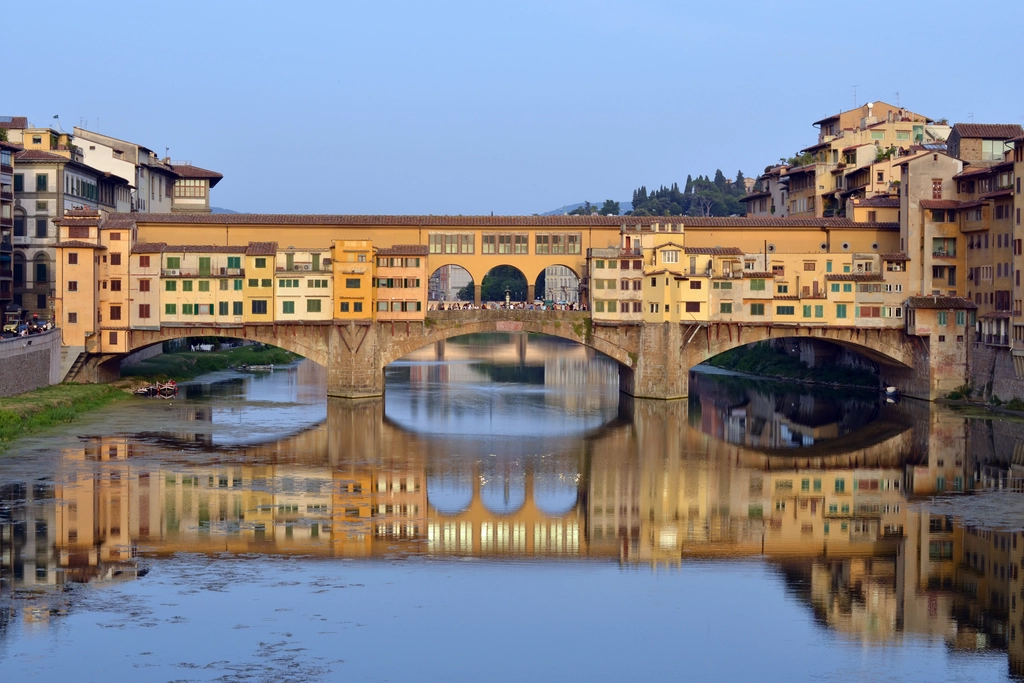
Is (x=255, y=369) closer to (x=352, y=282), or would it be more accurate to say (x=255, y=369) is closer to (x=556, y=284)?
(x=352, y=282)

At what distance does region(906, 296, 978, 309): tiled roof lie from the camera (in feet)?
208

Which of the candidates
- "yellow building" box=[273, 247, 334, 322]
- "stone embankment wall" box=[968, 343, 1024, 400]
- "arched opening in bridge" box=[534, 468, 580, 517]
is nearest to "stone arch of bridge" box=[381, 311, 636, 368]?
"yellow building" box=[273, 247, 334, 322]

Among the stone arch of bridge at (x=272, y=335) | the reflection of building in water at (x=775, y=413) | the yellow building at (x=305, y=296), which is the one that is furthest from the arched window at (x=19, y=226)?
the reflection of building in water at (x=775, y=413)

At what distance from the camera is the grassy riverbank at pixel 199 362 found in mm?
71062

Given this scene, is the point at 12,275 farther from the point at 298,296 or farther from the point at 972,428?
the point at 972,428

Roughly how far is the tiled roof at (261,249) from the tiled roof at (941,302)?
30.8 meters

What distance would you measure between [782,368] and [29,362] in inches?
1768

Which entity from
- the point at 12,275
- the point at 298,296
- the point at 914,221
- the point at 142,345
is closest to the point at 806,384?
the point at 914,221

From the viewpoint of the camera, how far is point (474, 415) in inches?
2368

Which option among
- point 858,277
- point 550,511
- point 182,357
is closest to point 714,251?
point 858,277

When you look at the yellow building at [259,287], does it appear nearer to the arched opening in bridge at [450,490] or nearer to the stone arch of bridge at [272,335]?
the stone arch of bridge at [272,335]

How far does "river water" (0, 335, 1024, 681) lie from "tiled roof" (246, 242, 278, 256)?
8.81 meters

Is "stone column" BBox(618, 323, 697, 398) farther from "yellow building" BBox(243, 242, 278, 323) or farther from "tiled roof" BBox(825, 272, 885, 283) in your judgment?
"yellow building" BBox(243, 242, 278, 323)

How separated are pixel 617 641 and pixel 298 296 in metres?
40.2
